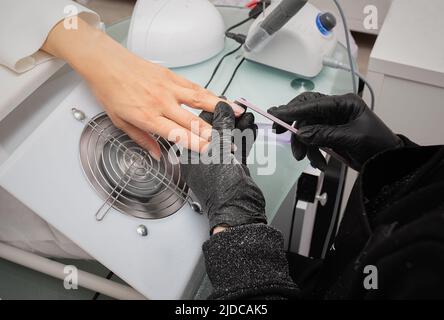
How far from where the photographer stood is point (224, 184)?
2.15 ft

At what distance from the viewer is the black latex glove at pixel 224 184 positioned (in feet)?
2.07

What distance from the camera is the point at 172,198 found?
2.30 feet

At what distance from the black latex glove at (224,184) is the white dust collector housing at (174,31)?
317 mm

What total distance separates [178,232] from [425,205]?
0.39m

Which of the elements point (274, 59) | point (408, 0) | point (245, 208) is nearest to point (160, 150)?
point (245, 208)

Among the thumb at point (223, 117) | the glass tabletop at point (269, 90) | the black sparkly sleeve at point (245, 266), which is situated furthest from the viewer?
the glass tabletop at point (269, 90)

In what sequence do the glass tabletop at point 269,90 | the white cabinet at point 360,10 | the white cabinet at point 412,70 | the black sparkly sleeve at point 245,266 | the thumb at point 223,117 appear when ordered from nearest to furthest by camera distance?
the black sparkly sleeve at point 245,266
the thumb at point 223,117
the glass tabletop at point 269,90
the white cabinet at point 412,70
the white cabinet at point 360,10

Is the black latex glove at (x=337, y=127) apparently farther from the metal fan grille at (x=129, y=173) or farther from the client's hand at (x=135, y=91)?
the metal fan grille at (x=129, y=173)

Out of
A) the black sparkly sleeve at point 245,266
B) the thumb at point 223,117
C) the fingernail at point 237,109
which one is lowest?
Answer: the black sparkly sleeve at point 245,266

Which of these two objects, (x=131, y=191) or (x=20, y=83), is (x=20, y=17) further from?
(x=131, y=191)

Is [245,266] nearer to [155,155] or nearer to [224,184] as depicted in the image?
[224,184]

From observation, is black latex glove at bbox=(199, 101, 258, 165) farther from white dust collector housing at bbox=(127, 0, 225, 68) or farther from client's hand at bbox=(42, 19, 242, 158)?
white dust collector housing at bbox=(127, 0, 225, 68)

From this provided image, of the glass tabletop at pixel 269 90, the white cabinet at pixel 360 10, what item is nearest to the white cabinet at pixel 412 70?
the glass tabletop at pixel 269 90

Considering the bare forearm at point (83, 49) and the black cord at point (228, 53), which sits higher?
the bare forearm at point (83, 49)
